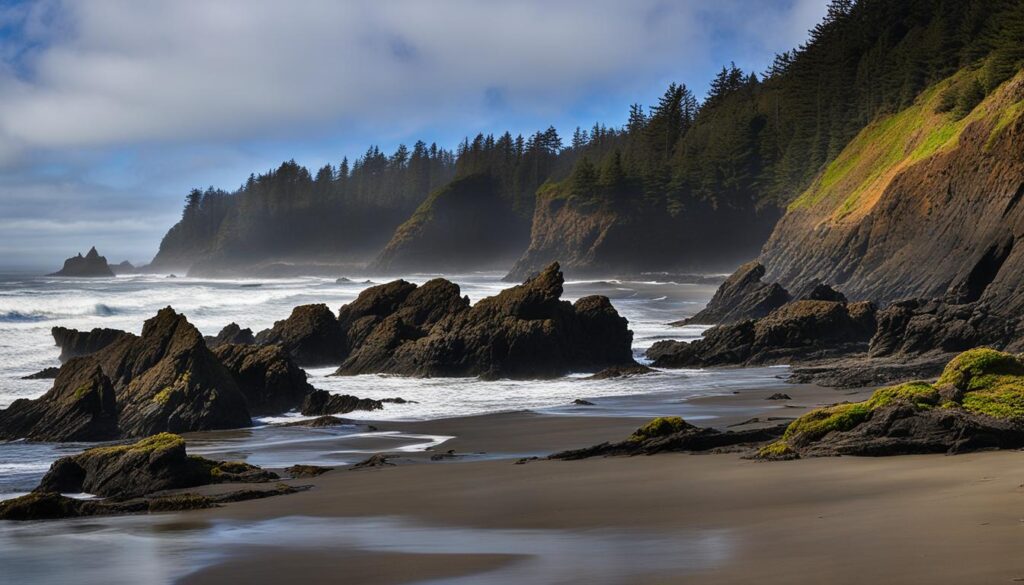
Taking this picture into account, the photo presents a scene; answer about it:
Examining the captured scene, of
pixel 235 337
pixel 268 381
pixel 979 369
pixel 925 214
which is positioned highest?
pixel 925 214

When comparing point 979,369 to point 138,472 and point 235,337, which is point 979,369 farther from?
point 235,337

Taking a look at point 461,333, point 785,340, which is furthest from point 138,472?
point 785,340

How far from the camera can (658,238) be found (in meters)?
114

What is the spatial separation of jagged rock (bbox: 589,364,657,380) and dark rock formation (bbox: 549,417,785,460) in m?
16.0

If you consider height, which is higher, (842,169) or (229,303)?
(842,169)

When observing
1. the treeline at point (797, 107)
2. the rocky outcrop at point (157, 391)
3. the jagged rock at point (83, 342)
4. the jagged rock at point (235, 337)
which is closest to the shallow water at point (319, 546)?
the rocky outcrop at point (157, 391)

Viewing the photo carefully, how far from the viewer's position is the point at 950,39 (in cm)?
7444

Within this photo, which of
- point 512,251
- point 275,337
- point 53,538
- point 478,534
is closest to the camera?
point 478,534

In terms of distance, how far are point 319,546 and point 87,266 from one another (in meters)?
193

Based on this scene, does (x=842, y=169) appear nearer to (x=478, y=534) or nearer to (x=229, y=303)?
(x=229, y=303)

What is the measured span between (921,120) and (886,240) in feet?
52.5

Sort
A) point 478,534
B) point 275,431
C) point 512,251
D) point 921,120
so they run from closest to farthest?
point 478,534 → point 275,431 → point 921,120 → point 512,251

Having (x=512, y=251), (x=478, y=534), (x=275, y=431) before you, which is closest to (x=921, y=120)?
(x=275, y=431)

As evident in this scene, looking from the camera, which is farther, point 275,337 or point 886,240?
point 886,240
